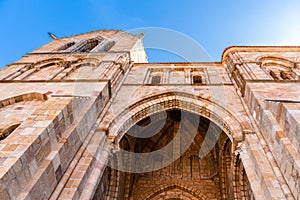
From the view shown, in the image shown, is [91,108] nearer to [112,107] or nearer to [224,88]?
[112,107]

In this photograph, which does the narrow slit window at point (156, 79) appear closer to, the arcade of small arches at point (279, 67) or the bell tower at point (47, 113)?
the bell tower at point (47, 113)

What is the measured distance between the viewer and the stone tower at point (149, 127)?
5.53 meters

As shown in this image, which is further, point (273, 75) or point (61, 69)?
point (61, 69)

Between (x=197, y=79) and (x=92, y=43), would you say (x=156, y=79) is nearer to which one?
(x=197, y=79)

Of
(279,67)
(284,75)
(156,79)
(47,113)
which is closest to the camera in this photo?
(47,113)

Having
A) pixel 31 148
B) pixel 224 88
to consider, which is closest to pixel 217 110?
pixel 224 88

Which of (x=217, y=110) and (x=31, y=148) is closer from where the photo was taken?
(x=31, y=148)

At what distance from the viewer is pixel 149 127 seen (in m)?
12.2

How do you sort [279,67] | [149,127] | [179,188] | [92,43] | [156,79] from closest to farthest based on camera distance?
[179,188] → [279,67] → [149,127] → [156,79] → [92,43]

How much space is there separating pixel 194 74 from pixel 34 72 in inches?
285

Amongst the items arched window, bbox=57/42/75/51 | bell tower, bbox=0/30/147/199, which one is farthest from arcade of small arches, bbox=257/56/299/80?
arched window, bbox=57/42/75/51

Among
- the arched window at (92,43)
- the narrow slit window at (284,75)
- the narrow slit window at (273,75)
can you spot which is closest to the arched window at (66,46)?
the arched window at (92,43)

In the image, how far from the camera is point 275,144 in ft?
19.8

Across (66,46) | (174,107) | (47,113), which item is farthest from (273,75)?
(66,46)
